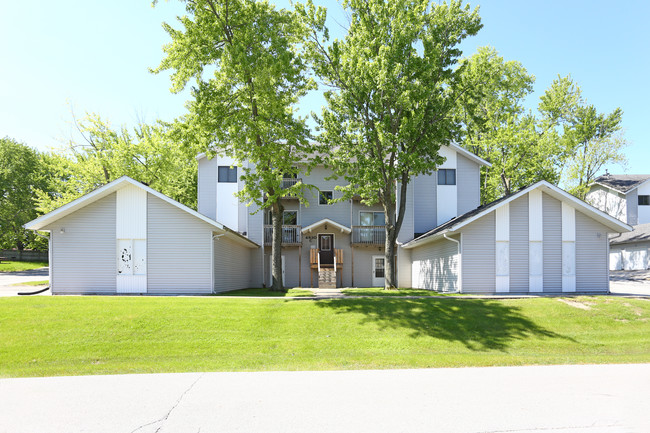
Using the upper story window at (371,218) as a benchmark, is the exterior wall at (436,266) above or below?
below

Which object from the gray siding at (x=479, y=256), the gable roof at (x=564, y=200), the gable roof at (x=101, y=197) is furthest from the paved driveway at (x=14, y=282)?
the gable roof at (x=564, y=200)

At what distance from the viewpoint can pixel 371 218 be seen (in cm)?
3086

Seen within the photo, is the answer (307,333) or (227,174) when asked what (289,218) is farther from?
(307,333)

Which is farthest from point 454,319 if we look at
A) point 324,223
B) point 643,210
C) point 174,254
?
point 643,210

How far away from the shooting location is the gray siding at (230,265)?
2073 cm

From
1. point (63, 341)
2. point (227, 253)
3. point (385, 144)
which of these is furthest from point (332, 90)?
point (63, 341)

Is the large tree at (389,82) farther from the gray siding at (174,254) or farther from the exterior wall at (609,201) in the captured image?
the exterior wall at (609,201)

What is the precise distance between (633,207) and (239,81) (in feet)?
148

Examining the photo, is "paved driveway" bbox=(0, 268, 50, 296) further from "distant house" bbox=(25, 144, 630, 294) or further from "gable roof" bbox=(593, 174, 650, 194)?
"gable roof" bbox=(593, 174, 650, 194)

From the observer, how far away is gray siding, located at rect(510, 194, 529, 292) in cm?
1998

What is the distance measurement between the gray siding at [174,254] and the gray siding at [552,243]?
15.7 m

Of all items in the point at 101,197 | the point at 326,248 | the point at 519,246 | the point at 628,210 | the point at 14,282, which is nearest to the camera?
the point at 101,197

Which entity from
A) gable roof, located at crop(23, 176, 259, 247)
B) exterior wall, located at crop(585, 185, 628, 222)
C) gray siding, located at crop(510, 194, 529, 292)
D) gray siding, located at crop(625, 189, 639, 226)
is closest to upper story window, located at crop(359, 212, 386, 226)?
gray siding, located at crop(510, 194, 529, 292)

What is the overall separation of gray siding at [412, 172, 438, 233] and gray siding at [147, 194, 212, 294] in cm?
1573
